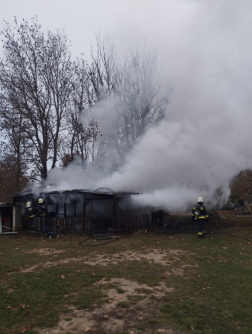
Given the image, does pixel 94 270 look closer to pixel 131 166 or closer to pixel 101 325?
pixel 101 325

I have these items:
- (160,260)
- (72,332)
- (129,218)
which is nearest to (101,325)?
(72,332)

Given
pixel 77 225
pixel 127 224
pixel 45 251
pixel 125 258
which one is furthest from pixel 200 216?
pixel 45 251

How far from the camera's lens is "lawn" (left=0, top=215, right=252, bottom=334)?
4.75 meters

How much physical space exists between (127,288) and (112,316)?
4.99ft

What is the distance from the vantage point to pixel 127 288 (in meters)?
6.51

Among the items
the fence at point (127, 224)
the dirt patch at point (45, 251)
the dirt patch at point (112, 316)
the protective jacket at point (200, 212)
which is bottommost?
the dirt patch at point (112, 316)

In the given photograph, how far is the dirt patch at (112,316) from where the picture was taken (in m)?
4.55

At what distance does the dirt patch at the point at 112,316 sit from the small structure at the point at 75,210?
8178mm

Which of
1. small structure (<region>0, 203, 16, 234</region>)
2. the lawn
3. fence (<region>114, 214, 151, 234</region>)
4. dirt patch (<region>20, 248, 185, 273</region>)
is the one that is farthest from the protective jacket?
small structure (<region>0, 203, 16, 234</region>)

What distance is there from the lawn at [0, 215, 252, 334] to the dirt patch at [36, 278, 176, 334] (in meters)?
0.02

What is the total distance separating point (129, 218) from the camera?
14945mm

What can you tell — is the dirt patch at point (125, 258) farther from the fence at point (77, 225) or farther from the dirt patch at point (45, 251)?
the fence at point (77, 225)

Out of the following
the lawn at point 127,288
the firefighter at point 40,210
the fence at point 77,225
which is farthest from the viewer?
the firefighter at point 40,210

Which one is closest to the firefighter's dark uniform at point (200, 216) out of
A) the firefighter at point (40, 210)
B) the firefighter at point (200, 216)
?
the firefighter at point (200, 216)
